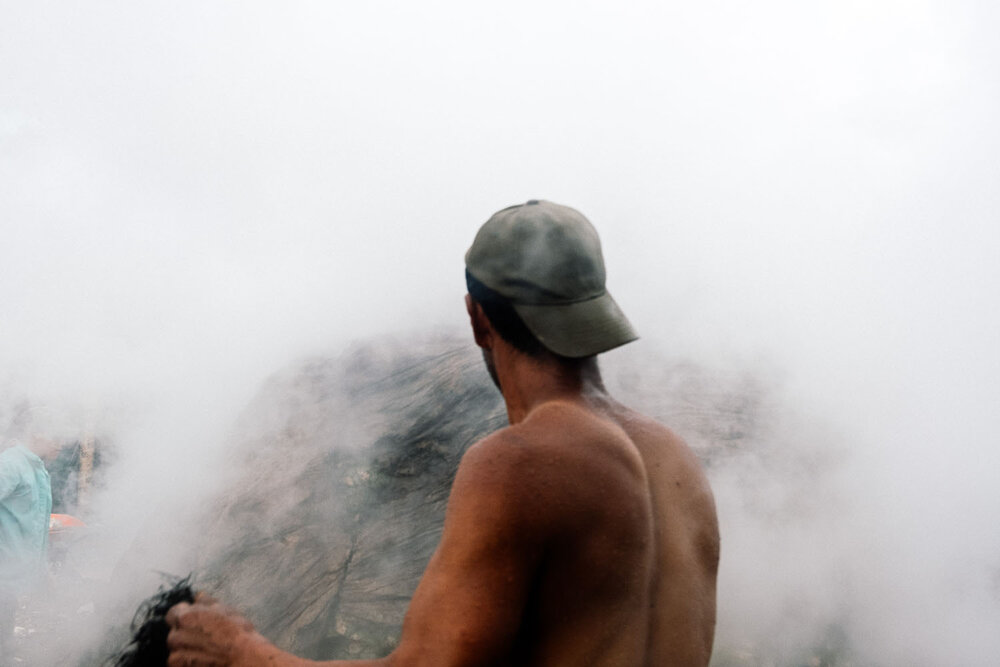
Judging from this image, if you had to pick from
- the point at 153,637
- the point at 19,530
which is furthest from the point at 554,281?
the point at 19,530

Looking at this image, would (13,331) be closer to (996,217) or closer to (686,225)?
(686,225)

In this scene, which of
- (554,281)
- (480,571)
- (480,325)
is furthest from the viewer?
(480,325)

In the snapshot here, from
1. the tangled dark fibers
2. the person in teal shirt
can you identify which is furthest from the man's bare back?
the person in teal shirt

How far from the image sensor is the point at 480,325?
1.60 meters

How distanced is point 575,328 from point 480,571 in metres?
0.43

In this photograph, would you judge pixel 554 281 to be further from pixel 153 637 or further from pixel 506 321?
pixel 153 637

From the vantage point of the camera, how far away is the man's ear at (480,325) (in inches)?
62.6

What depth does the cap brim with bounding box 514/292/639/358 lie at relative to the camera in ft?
4.89

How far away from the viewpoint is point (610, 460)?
1.39 m

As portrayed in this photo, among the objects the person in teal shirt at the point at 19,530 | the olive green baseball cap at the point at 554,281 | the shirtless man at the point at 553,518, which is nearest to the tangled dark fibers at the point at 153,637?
the shirtless man at the point at 553,518

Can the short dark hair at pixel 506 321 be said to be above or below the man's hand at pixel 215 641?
above

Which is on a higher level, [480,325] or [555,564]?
[480,325]

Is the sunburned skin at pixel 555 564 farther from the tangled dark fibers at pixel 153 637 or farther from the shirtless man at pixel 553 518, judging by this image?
the tangled dark fibers at pixel 153 637

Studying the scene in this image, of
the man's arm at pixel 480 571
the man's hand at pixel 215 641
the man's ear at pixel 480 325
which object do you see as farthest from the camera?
the man's ear at pixel 480 325
